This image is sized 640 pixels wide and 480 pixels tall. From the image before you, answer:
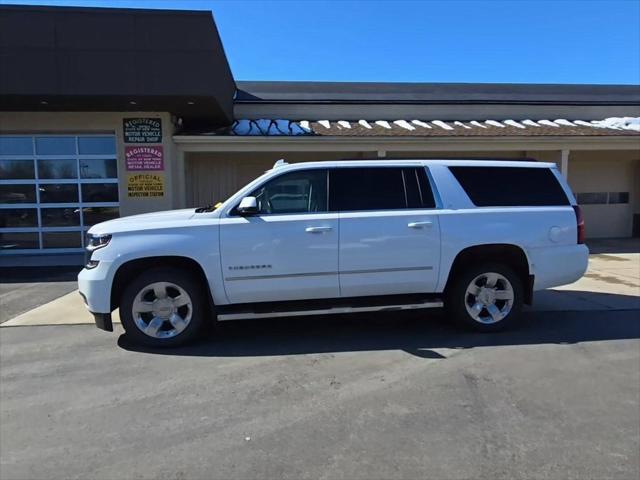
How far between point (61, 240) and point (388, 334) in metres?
10.4

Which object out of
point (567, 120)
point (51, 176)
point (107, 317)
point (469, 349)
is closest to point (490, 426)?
point (469, 349)

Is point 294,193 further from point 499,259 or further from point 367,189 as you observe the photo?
point 499,259

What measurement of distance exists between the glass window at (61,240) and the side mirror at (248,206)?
9314 mm

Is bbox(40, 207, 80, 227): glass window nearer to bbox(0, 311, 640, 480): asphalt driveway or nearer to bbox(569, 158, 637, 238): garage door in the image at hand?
bbox(0, 311, 640, 480): asphalt driveway

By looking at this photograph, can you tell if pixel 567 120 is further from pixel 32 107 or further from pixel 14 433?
pixel 14 433

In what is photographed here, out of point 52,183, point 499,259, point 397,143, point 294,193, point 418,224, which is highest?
point 397,143

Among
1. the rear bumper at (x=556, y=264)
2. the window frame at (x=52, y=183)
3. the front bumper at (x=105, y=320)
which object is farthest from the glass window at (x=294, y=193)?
the window frame at (x=52, y=183)

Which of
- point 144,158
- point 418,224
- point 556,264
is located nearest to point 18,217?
point 144,158

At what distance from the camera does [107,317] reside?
5164 mm

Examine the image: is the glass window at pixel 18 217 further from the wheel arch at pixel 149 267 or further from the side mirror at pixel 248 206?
the side mirror at pixel 248 206

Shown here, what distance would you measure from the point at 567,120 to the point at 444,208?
1330 centimetres

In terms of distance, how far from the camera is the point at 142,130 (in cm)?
1221

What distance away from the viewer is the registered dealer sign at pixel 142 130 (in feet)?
40.0

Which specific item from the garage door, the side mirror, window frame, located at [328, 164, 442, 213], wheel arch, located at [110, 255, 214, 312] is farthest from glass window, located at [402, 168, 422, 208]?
the garage door
